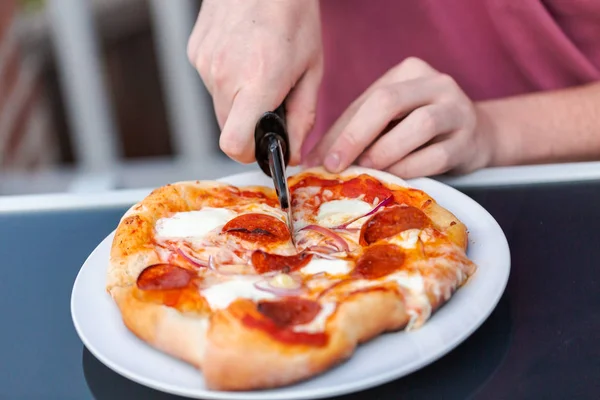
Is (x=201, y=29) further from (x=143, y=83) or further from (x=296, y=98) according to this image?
(x=143, y=83)

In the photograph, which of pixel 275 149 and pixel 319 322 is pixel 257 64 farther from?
pixel 319 322

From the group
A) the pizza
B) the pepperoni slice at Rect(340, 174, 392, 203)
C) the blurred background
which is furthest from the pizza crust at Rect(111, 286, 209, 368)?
the blurred background

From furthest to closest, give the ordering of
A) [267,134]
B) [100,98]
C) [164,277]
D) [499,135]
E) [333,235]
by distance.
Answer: [100,98], [499,135], [267,134], [333,235], [164,277]

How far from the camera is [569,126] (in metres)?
1.36

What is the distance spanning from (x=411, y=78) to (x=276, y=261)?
0.48 metres

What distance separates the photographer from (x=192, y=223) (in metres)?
0.97

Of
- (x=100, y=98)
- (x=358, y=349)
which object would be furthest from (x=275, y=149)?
(x=100, y=98)

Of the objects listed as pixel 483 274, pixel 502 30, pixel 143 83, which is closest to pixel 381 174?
pixel 483 274

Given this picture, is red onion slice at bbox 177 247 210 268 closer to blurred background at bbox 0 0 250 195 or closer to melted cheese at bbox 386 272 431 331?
melted cheese at bbox 386 272 431 331

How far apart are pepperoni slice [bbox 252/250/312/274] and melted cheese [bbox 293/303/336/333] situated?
90 millimetres

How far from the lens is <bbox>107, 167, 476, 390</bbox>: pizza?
2.35 feet

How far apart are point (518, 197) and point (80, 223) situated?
2.04 feet

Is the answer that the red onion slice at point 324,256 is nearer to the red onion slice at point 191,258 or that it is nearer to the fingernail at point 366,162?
the red onion slice at point 191,258

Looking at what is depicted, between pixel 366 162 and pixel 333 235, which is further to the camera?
pixel 366 162
